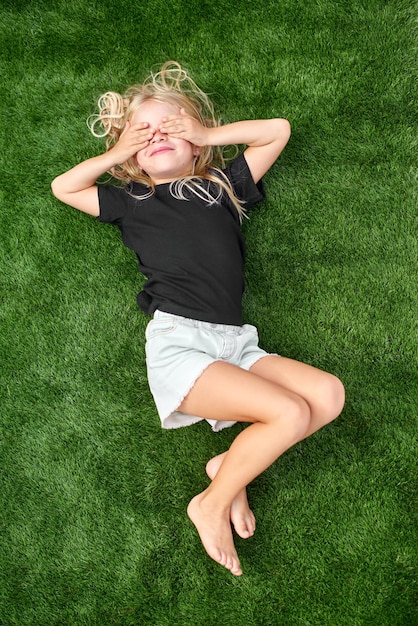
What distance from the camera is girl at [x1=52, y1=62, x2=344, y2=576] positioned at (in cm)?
219

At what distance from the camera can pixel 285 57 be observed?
2732 mm

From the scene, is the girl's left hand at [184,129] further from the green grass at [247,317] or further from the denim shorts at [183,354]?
the denim shorts at [183,354]

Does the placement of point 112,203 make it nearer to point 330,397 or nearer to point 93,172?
point 93,172

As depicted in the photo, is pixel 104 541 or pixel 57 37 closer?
pixel 104 541

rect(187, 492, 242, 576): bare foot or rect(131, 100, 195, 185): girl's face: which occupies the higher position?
rect(131, 100, 195, 185): girl's face

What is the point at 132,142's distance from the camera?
2320mm

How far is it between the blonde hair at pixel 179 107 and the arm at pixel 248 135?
9 centimetres

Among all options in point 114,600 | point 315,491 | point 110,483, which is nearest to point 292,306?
point 315,491

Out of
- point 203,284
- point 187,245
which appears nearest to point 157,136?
point 187,245

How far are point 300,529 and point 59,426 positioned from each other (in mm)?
1162

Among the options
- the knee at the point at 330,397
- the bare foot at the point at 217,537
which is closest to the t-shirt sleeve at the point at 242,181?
the knee at the point at 330,397

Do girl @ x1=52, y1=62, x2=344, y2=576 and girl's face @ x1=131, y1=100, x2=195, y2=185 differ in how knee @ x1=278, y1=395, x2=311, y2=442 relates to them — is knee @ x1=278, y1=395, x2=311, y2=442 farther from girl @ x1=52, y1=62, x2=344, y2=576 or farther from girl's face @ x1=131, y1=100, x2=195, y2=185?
girl's face @ x1=131, y1=100, x2=195, y2=185

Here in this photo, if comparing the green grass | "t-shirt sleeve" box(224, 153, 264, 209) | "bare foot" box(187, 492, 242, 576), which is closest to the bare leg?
"bare foot" box(187, 492, 242, 576)

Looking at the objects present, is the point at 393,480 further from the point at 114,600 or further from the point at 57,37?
the point at 57,37
